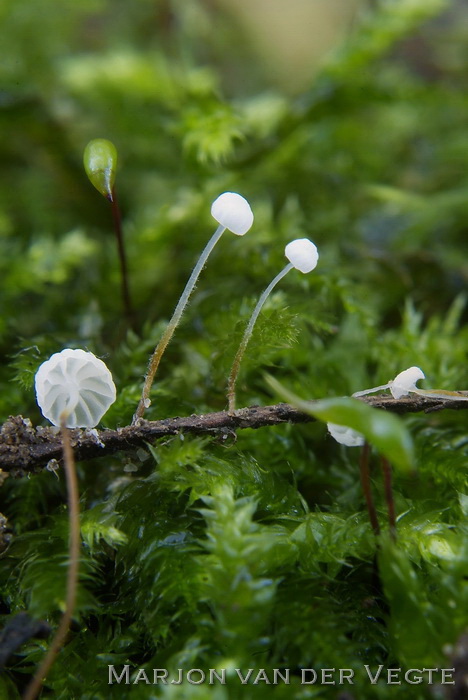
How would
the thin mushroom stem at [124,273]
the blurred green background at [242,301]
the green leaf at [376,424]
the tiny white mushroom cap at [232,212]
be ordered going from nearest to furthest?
the green leaf at [376,424], the blurred green background at [242,301], the tiny white mushroom cap at [232,212], the thin mushroom stem at [124,273]

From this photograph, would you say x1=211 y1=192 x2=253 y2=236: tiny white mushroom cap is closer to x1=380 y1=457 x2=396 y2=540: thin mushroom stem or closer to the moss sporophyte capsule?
the moss sporophyte capsule

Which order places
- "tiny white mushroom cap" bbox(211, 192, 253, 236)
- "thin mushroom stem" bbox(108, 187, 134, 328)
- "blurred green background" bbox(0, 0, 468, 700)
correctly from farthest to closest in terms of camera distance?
"thin mushroom stem" bbox(108, 187, 134, 328) → "tiny white mushroom cap" bbox(211, 192, 253, 236) → "blurred green background" bbox(0, 0, 468, 700)

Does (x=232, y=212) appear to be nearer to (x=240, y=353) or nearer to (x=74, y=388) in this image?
(x=240, y=353)

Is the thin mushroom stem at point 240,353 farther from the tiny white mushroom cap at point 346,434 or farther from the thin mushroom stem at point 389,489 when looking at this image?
the thin mushroom stem at point 389,489

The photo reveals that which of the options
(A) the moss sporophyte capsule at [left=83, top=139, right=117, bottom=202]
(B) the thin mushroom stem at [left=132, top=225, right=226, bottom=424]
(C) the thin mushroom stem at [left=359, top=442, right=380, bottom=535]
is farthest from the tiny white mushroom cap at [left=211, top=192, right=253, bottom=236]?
(C) the thin mushroom stem at [left=359, top=442, right=380, bottom=535]

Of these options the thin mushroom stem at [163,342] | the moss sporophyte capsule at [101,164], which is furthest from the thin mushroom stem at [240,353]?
the moss sporophyte capsule at [101,164]

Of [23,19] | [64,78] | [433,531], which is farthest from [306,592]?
[23,19]

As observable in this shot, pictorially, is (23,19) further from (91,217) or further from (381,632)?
(381,632)
